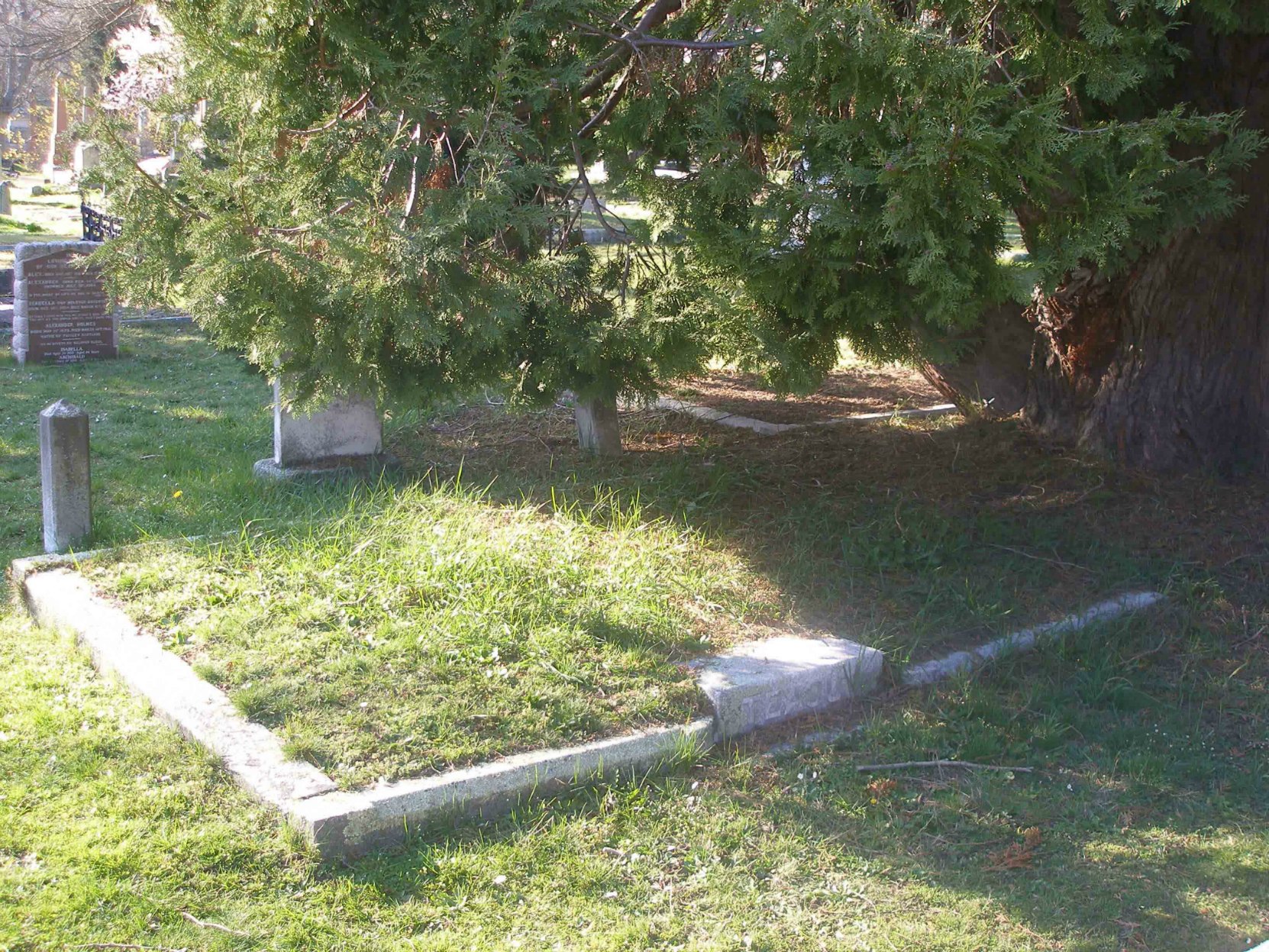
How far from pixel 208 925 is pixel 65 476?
3.18 metres

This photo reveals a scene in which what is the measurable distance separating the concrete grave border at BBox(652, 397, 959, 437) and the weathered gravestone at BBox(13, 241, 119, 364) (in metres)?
5.86

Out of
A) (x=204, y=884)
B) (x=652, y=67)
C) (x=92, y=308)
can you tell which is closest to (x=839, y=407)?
(x=652, y=67)

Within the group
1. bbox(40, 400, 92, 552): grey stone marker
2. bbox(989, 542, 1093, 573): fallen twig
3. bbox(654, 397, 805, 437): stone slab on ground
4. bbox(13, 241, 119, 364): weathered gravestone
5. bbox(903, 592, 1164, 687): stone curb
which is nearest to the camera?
bbox(903, 592, 1164, 687): stone curb

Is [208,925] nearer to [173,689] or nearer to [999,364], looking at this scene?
[173,689]

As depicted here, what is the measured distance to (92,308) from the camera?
1167 centimetres

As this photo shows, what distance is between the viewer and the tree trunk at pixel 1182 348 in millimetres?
6848

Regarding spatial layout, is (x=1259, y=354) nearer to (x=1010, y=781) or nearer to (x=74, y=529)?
(x=1010, y=781)

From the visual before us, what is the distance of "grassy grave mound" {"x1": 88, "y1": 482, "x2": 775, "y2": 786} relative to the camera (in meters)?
4.44

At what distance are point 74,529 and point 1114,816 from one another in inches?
196

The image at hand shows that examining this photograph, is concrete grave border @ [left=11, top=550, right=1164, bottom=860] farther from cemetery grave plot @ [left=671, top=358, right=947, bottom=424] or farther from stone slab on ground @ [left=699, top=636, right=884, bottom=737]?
cemetery grave plot @ [left=671, top=358, right=947, bottom=424]

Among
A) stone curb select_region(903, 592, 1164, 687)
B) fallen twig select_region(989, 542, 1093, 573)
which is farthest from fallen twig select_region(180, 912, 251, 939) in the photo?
fallen twig select_region(989, 542, 1093, 573)

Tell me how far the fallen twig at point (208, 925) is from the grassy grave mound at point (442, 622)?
661 mm

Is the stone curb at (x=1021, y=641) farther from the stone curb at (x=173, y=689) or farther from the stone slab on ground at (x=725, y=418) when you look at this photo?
the stone slab on ground at (x=725, y=418)

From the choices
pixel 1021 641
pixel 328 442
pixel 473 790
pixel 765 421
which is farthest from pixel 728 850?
pixel 765 421
